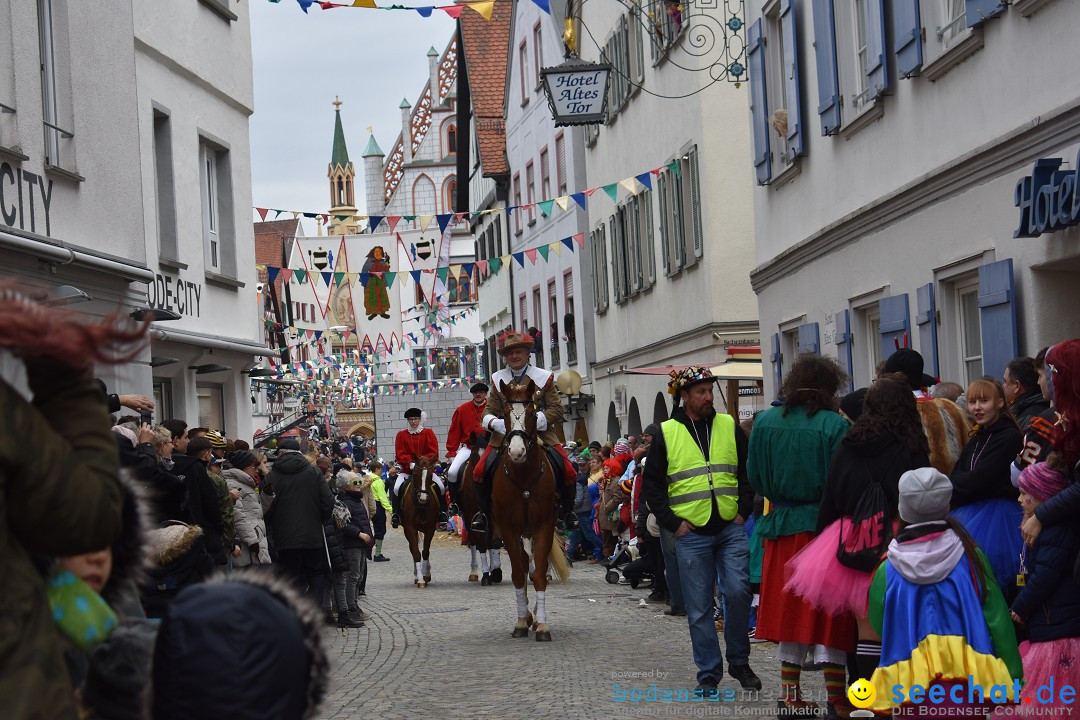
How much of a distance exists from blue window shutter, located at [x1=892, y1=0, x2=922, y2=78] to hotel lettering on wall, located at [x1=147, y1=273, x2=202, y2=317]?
363 inches

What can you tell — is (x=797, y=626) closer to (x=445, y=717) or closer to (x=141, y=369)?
(x=445, y=717)

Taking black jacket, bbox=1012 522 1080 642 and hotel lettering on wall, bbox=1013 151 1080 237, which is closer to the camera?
black jacket, bbox=1012 522 1080 642

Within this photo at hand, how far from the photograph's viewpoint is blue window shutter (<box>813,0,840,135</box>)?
1523 centimetres

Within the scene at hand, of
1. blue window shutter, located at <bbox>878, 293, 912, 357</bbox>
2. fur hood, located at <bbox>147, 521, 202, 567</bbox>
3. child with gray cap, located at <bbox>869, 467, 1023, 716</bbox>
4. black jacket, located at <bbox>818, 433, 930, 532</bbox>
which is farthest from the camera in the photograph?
blue window shutter, located at <bbox>878, 293, 912, 357</bbox>

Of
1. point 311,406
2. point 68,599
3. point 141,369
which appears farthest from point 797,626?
point 311,406

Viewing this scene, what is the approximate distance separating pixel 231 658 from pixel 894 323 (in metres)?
11.9

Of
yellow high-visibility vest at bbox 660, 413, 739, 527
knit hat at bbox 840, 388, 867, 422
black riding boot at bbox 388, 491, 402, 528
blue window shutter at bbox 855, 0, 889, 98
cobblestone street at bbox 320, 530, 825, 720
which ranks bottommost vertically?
cobblestone street at bbox 320, 530, 825, 720

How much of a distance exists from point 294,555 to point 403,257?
243 ft

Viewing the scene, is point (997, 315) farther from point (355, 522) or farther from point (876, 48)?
point (355, 522)

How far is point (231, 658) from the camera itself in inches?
113

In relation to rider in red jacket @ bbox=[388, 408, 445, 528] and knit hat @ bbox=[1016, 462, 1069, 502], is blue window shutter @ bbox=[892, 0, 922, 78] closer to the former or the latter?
knit hat @ bbox=[1016, 462, 1069, 502]

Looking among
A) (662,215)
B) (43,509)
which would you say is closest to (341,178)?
(662,215)

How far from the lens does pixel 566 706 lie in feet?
29.6

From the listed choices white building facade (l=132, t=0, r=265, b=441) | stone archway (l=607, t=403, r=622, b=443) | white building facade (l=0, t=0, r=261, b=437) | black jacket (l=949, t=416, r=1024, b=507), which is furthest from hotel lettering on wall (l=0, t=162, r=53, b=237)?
stone archway (l=607, t=403, r=622, b=443)
